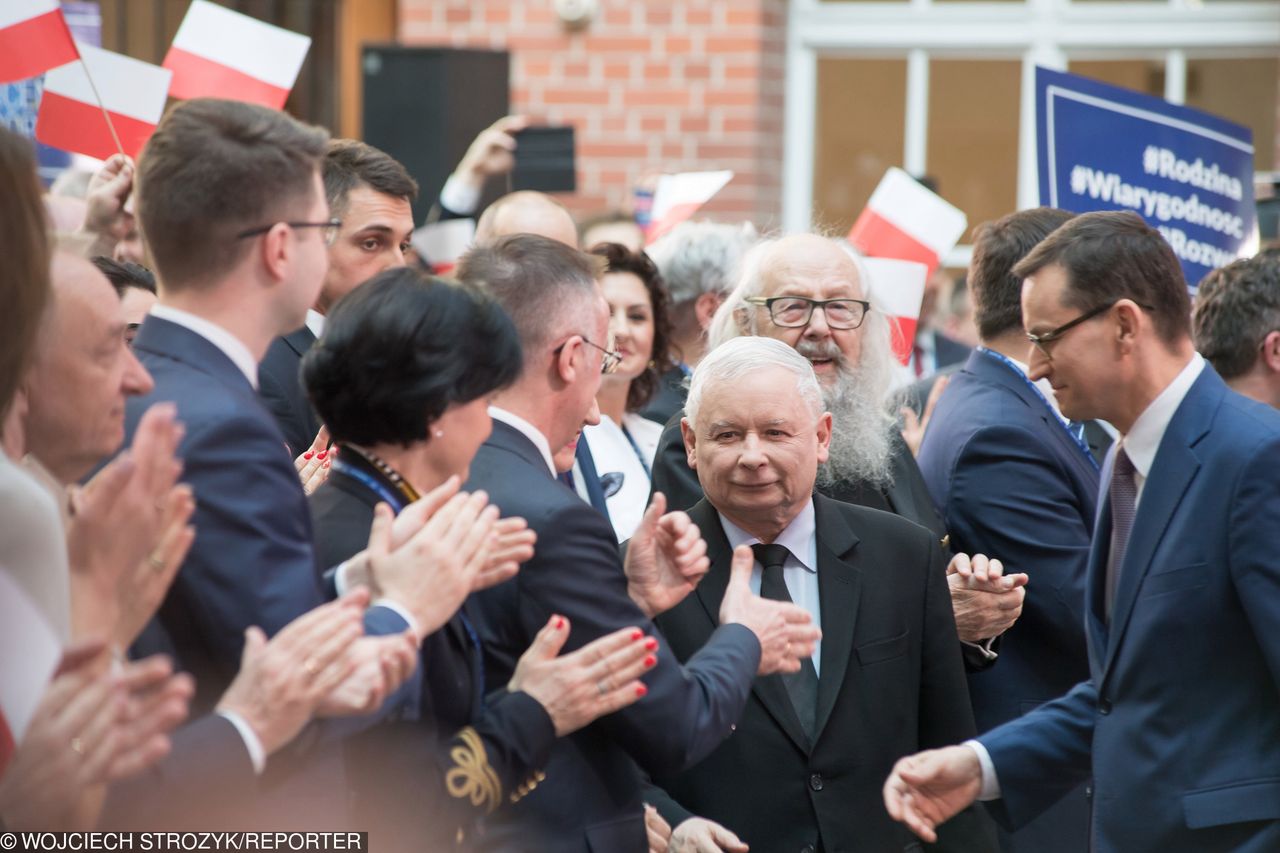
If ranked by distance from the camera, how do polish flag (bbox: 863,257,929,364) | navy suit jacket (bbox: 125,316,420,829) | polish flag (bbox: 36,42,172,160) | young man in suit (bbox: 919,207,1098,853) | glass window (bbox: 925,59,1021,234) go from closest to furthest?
navy suit jacket (bbox: 125,316,420,829), young man in suit (bbox: 919,207,1098,853), polish flag (bbox: 36,42,172,160), polish flag (bbox: 863,257,929,364), glass window (bbox: 925,59,1021,234)

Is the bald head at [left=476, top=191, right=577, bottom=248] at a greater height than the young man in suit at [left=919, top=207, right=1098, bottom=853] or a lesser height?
greater

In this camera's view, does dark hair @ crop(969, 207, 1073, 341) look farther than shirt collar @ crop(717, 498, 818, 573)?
Yes

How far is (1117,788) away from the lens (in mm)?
3195

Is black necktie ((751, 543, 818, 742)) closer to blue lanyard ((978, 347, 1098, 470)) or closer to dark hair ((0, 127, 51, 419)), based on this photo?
blue lanyard ((978, 347, 1098, 470))

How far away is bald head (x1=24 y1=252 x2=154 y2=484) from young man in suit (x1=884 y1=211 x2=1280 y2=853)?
1.75m

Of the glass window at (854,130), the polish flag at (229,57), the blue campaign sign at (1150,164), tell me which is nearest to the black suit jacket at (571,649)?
the polish flag at (229,57)

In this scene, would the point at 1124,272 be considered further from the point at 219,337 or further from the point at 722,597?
the point at 219,337

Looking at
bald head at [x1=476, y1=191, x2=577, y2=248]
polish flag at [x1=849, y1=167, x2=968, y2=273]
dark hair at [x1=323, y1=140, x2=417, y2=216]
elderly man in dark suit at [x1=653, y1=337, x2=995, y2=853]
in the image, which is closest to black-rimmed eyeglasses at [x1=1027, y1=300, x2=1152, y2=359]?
elderly man in dark suit at [x1=653, y1=337, x2=995, y2=853]

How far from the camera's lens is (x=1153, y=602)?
3.13 metres

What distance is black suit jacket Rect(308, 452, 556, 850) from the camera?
2.49m

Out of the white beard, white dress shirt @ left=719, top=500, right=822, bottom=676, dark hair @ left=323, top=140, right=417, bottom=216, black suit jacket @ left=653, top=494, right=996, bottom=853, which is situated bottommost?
black suit jacket @ left=653, top=494, right=996, bottom=853

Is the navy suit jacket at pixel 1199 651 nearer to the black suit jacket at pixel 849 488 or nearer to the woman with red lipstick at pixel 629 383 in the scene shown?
the black suit jacket at pixel 849 488

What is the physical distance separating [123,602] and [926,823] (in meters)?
1.80

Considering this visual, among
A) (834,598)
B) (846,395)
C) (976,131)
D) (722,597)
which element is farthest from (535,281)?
(976,131)
